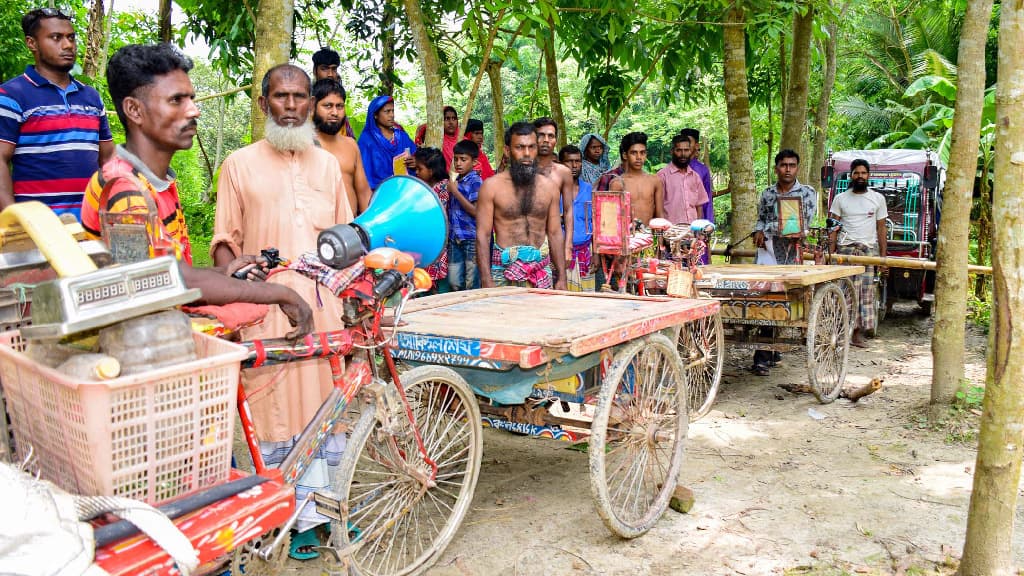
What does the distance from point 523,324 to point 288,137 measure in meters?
1.28

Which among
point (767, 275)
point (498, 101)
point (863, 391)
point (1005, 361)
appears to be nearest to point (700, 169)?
point (498, 101)

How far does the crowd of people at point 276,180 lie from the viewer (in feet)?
8.27

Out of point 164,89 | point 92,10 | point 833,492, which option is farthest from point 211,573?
point 92,10

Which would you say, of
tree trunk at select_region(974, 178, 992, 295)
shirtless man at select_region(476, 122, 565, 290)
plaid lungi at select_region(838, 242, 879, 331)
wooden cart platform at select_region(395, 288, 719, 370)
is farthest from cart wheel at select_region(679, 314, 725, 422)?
tree trunk at select_region(974, 178, 992, 295)

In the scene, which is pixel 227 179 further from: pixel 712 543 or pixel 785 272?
pixel 785 272

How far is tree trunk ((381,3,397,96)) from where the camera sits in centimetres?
888

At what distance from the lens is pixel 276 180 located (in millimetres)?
3365

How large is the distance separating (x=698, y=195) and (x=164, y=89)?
6.36m

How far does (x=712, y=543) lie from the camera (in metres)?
3.61

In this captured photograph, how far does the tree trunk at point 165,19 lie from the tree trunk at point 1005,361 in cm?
778

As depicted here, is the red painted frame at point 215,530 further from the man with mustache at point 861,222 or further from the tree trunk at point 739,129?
the man with mustache at point 861,222

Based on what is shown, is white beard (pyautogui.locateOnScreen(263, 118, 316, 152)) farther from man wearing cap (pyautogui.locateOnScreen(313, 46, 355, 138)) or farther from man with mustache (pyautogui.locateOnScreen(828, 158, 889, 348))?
man with mustache (pyautogui.locateOnScreen(828, 158, 889, 348))

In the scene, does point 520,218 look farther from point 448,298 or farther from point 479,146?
point 479,146

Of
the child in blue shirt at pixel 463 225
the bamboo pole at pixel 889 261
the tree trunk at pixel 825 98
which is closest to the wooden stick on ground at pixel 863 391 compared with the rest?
the bamboo pole at pixel 889 261
